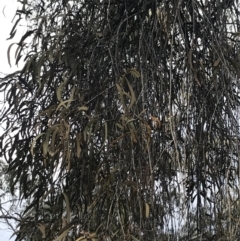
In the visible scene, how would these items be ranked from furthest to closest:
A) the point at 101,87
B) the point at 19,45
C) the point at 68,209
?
the point at 19,45 → the point at 101,87 → the point at 68,209

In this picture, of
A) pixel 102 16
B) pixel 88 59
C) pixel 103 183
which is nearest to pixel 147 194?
pixel 103 183

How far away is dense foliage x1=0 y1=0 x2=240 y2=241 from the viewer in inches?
41.9

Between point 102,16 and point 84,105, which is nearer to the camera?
point 84,105

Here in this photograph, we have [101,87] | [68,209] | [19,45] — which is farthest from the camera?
[19,45]

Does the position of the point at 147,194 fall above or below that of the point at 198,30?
below

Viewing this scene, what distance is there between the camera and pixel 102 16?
1.31 m

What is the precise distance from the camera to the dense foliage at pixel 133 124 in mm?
1063

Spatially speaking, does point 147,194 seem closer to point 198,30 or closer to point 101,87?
point 101,87

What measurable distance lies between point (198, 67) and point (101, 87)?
24 centimetres

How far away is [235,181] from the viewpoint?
126 cm

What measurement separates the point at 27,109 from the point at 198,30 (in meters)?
0.48

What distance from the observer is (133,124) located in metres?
1.02

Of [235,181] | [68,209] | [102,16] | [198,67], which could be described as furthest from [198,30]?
[68,209]

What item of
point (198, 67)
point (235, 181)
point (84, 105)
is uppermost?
point (198, 67)
